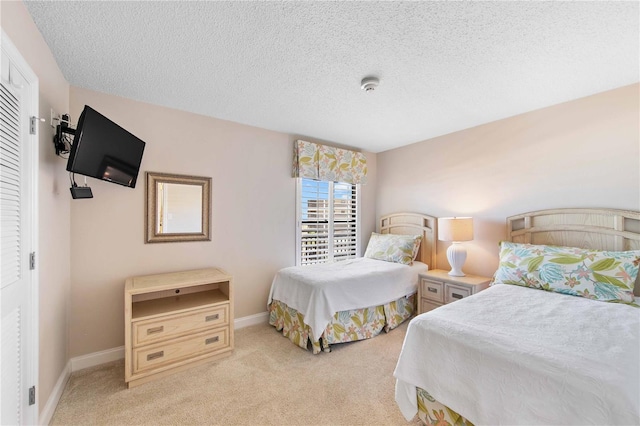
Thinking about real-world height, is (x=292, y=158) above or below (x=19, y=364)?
above

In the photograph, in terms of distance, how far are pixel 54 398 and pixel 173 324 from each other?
0.79 m

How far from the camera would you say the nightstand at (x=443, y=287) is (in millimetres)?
2815

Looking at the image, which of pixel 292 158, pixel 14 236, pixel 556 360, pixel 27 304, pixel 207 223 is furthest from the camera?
pixel 292 158

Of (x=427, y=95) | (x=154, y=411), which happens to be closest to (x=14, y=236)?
(x=154, y=411)

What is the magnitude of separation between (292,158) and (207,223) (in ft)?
4.51

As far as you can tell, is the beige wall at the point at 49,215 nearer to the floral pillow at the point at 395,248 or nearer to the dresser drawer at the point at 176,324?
the dresser drawer at the point at 176,324

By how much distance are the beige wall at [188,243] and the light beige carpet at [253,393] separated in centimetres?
63

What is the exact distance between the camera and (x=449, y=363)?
147cm

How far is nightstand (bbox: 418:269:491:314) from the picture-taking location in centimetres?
282

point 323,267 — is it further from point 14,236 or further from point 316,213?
point 14,236

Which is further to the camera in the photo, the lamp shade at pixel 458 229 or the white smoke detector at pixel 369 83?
the lamp shade at pixel 458 229

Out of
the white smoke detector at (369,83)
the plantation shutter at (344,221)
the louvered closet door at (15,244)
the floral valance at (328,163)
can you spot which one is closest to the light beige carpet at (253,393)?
the louvered closet door at (15,244)

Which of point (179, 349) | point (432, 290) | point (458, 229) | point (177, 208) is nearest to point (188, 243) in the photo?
point (177, 208)

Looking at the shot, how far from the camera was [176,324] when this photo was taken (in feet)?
7.47
